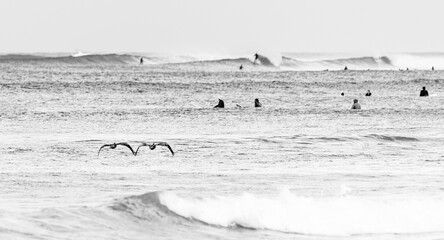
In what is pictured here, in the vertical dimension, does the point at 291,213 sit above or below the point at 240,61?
above

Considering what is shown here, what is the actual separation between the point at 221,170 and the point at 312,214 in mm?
4708

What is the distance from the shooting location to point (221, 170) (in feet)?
70.9

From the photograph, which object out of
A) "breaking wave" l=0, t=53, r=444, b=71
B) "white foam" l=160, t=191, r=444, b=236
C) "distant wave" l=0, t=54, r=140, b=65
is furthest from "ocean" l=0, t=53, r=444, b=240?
"breaking wave" l=0, t=53, r=444, b=71

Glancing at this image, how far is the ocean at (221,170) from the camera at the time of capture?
16.3 m

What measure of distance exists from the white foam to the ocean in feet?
0.07

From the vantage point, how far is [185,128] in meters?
31.6

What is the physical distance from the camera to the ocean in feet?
53.4

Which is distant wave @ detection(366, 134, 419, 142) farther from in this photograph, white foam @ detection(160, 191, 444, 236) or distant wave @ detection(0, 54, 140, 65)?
distant wave @ detection(0, 54, 140, 65)

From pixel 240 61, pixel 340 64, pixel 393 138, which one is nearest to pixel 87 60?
pixel 240 61

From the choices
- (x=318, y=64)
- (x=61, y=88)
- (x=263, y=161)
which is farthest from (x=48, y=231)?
(x=318, y=64)

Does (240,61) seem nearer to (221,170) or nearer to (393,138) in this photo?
(393,138)

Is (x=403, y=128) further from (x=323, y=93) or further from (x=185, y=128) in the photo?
(x=323, y=93)

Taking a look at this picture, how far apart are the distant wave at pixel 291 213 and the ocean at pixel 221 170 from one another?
0.02 metres

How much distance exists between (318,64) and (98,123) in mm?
85835
